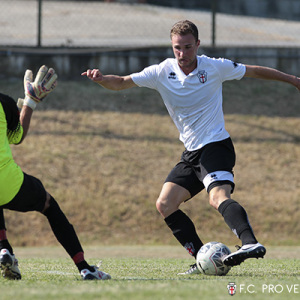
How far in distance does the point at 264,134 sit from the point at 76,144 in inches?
167

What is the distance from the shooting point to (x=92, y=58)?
16.2 m

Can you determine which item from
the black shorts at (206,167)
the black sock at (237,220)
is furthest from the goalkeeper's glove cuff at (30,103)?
the black sock at (237,220)

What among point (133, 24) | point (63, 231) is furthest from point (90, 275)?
point (133, 24)

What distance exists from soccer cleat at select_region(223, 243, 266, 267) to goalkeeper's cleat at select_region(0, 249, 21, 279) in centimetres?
172

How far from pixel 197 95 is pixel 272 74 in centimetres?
76

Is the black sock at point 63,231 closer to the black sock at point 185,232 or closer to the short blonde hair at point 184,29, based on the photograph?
the black sock at point 185,232

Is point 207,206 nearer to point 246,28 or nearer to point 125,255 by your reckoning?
point 125,255

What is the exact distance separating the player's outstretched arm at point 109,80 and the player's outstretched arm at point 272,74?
117 cm

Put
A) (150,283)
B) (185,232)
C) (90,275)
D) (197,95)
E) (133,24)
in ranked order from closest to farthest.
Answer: (150,283)
(90,275)
(197,95)
(185,232)
(133,24)

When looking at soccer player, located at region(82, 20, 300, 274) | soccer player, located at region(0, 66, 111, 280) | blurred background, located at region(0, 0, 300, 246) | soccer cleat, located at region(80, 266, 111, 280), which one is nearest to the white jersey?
soccer player, located at region(82, 20, 300, 274)

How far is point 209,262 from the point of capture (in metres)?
5.95

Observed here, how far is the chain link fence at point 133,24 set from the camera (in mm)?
17562

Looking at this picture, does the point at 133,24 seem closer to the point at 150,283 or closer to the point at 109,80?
the point at 109,80

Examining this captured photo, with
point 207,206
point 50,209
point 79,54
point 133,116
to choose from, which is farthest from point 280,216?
point 50,209
